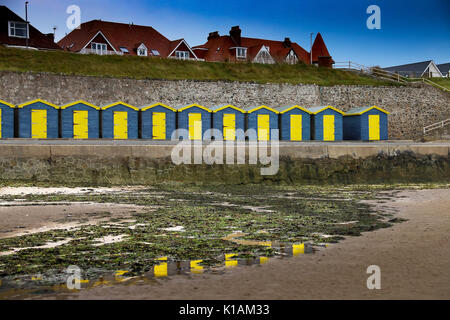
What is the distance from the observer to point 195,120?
30422 millimetres

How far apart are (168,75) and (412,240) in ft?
105

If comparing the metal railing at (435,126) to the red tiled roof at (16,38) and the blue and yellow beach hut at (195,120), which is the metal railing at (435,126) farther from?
the red tiled roof at (16,38)

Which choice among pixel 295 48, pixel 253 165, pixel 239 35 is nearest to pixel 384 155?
pixel 253 165

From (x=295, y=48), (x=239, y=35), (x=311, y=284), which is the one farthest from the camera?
(x=295, y=48)

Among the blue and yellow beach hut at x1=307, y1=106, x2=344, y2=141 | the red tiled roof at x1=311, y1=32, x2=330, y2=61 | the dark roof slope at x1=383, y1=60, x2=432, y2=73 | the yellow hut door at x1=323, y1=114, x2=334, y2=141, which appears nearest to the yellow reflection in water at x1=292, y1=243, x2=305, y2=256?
the blue and yellow beach hut at x1=307, y1=106, x2=344, y2=141

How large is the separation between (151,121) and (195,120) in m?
2.70

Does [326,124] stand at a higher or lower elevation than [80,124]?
higher

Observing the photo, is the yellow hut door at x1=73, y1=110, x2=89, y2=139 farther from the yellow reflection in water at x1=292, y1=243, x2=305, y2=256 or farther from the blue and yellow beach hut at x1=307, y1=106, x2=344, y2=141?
the yellow reflection in water at x1=292, y1=243, x2=305, y2=256

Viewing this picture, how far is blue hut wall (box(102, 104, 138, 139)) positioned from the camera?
28453mm

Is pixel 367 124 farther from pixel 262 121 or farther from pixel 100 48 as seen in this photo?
pixel 100 48

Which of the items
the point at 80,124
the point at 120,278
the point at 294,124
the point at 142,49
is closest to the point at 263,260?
the point at 120,278

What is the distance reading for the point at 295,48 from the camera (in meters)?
69.2

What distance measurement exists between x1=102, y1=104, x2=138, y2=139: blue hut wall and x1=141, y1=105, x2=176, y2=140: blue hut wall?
46 cm

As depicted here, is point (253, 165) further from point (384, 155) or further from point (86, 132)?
point (86, 132)
